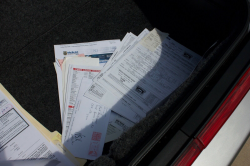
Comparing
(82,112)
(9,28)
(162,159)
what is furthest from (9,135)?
(162,159)

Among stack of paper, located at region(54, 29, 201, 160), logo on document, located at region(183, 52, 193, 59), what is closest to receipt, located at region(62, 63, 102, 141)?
stack of paper, located at region(54, 29, 201, 160)

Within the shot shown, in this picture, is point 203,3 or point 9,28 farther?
point 9,28

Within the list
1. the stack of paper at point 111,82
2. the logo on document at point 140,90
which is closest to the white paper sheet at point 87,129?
the stack of paper at point 111,82

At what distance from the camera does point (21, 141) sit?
0.67 meters

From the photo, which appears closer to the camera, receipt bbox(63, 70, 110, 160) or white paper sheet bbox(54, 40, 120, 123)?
receipt bbox(63, 70, 110, 160)

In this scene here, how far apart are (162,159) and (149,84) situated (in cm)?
40

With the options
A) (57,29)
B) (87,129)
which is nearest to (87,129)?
(87,129)

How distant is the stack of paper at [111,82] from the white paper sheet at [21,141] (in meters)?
0.07

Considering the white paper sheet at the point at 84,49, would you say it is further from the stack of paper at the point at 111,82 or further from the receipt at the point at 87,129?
the receipt at the point at 87,129

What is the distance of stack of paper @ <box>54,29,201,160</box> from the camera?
0.69 metres

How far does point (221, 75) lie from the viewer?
434 mm

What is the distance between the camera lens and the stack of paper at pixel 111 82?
693 mm

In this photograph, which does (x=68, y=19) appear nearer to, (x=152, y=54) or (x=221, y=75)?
(x=152, y=54)

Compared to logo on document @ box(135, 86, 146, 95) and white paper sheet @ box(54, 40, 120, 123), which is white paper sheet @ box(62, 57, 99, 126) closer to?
white paper sheet @ box(54, 40, 120, 123)
